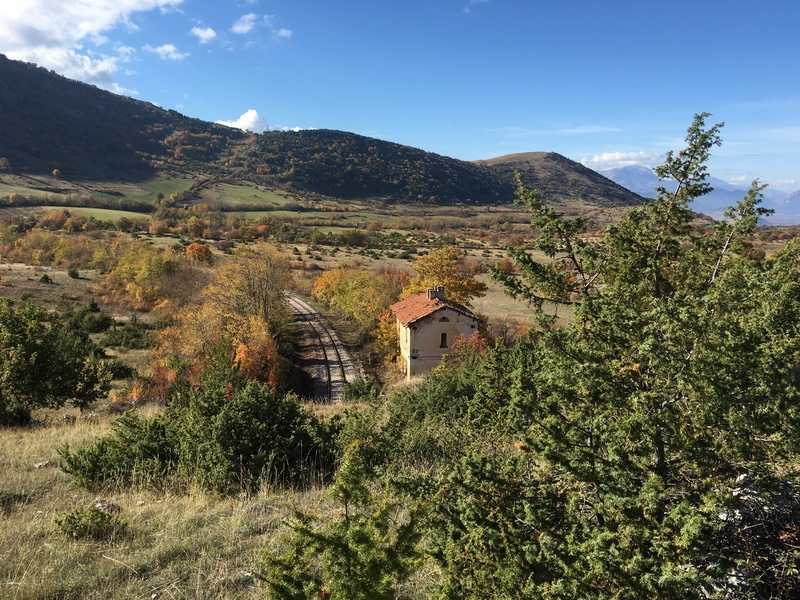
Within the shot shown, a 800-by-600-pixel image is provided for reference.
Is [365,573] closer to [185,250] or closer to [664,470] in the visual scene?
[664,470]

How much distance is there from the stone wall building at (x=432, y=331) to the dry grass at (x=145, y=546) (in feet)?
95.0

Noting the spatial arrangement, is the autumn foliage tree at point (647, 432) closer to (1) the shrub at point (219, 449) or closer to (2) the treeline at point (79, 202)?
(1) the shrub at point (219, 449)

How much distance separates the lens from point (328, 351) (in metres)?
45.4

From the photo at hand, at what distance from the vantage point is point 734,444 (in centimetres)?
359

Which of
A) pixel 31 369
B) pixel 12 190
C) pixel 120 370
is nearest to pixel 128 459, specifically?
pixel 31 369

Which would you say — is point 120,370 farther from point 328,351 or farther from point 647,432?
point 647,432

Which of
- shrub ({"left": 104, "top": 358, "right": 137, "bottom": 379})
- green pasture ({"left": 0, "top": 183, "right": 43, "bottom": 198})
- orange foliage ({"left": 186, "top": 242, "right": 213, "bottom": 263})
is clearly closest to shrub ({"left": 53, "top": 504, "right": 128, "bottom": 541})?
shrub ({"left": 104, "top": 358, "right": 137, "bottom": 379})

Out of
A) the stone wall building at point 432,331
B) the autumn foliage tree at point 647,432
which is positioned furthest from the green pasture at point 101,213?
the autumn foliage tree at point 647,432

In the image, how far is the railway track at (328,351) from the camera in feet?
119

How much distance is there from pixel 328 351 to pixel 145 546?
39601 millimetres

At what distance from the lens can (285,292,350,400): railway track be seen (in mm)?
36184

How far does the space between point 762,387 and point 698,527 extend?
1083 millimetres

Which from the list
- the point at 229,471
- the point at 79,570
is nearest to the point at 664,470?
the point at 79,570

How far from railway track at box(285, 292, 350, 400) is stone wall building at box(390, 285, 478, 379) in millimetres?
5896
